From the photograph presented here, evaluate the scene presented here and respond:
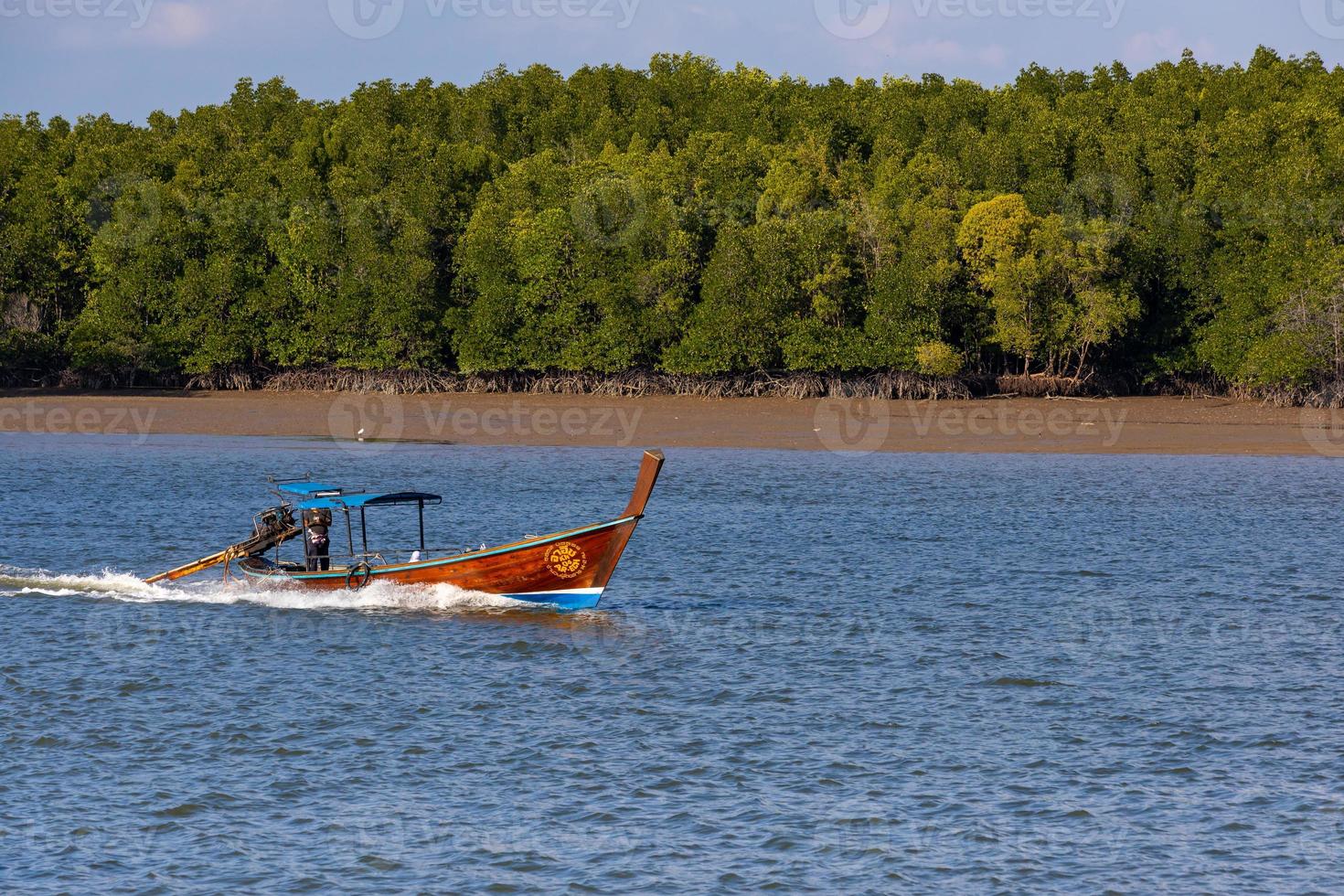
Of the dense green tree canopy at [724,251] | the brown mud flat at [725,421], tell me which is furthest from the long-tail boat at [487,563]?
the dense green tree canopy at [724,251]

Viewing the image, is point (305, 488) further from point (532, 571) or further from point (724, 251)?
point (724, 251)

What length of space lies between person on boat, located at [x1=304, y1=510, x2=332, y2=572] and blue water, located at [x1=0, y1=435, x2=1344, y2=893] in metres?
0.68

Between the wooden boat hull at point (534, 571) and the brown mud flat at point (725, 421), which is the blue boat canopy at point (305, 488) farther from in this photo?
the brown mud flat at point (725, 421)

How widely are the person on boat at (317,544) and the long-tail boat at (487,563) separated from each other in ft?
0.08

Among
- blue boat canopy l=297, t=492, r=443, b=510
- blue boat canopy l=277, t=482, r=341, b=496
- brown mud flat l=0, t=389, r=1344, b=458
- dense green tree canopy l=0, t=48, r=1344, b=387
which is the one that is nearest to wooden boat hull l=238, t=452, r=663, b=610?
blue boat canopy l=297, t=492, r=443, b=510

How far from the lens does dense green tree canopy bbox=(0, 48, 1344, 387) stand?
2913 inches

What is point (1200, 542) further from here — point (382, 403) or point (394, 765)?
point (382, 403)

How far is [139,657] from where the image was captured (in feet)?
85.3

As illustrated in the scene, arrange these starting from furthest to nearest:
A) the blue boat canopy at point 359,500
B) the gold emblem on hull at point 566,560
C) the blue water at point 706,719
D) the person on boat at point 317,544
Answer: the person on boat at point 317,544, the blue boat canopy at point 359,500, the gold emblem on hull at point 566,560, the blue water at point 706,719

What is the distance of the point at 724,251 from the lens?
76.9 m

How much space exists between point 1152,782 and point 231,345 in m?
68.0

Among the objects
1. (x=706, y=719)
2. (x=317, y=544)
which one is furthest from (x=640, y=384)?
(x=706, y=719)

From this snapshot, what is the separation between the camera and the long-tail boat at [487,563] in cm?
2870

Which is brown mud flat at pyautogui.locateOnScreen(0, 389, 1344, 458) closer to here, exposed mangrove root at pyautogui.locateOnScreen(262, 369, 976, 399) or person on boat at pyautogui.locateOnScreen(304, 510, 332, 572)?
exposed mangrove root at pyautogui.locateOnScreen(262, 369, 976, 399)
